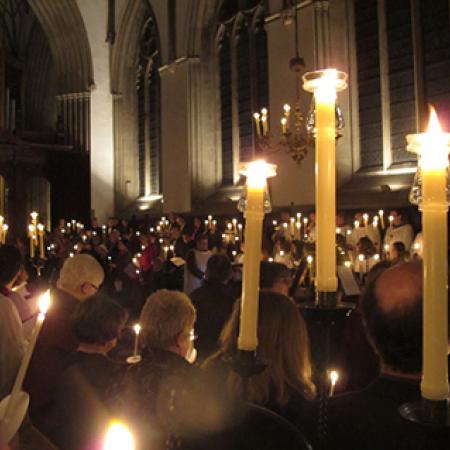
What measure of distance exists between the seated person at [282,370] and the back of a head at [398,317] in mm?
1080

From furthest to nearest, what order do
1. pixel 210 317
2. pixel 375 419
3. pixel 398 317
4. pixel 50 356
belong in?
pixel 210 317 < pixel 50 356 < pixel 375 419 < pixel 398 317

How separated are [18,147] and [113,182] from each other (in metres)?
2.81

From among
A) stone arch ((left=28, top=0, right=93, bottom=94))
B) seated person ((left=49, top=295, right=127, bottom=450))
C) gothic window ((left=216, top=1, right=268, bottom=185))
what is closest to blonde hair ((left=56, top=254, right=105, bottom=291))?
seated person ((left=49, top=295, right=127, bottom=450))

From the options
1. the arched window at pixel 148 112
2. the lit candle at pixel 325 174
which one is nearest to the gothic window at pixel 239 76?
the arched window at pixel 148 112

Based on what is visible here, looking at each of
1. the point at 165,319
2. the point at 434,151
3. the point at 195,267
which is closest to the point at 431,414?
the point at 434,151

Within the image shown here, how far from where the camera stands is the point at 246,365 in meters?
1.35

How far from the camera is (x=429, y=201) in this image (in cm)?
93

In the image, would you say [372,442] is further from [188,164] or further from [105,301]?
[188,164]

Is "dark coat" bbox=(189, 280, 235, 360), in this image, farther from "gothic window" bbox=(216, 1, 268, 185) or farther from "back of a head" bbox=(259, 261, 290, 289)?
"gothic window" bbox=(216, 1, 268, 185)

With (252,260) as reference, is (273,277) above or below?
below

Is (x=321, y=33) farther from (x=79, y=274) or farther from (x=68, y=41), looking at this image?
(x=68, y=41)

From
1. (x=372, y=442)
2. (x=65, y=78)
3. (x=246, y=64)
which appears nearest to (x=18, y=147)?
(x=65, y=78)

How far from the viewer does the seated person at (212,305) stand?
384 centimetres

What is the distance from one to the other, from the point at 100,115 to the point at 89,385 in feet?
54.2
